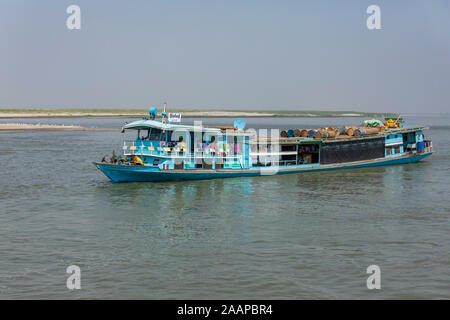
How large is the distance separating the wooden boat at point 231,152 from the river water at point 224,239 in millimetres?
→ 1270

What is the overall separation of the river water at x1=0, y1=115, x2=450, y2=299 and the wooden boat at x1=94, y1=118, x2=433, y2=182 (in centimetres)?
127

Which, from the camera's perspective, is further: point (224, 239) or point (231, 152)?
point (231, 152)

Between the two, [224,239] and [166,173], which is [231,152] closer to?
[166,173]

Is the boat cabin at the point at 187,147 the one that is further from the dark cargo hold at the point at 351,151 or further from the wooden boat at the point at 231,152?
the dark cargo hold at the point at 351,151

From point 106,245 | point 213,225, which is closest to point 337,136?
point 213,225

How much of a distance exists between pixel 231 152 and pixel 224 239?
17694mm

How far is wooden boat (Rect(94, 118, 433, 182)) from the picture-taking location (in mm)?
34344

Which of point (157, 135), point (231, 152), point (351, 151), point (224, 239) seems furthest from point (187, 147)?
point (351, 151)

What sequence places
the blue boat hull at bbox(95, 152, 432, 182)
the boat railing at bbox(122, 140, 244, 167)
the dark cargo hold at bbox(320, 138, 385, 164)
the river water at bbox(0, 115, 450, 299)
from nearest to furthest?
the river water at bbox(0, 115, 450, 299) < the blue boat hull at bbox(95, 152, 432, 182) < the boat railing at bbox(122, 140, 244, 167) < the dark cargo hold at bbox(320, 138, 385, 164)

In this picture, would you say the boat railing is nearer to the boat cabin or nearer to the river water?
the boat cabin

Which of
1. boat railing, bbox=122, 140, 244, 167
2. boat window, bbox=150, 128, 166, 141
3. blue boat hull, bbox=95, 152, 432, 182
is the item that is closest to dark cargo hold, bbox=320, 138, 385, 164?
blue boat hull, bbox=95, 152, 432, 182

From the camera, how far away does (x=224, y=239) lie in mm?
20188

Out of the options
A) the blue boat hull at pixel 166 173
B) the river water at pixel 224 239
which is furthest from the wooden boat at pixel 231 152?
the river water at pixel 224 239

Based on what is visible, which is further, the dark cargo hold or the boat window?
the dark cargo hold
